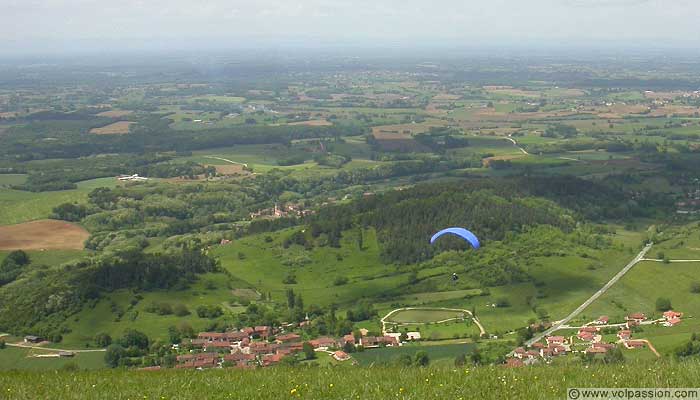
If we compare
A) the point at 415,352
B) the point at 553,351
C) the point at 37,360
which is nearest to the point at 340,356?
the point at 415,352

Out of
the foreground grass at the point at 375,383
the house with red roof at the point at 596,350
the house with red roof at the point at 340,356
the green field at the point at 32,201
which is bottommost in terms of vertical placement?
the green field at the point at 32,201

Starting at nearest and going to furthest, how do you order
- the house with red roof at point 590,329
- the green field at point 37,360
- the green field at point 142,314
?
the green field at point 37,360
the house with red roof at point 590,329
the green field at point 142,314

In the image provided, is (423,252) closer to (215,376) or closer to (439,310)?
(439,310)

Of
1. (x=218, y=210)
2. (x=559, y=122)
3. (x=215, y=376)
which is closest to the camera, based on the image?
(x=215, y=376)

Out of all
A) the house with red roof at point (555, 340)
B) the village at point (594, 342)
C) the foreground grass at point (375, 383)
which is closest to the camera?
the foreground grass at point (375, 383)

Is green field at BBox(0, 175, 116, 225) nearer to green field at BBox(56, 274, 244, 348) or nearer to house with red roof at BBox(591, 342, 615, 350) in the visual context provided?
green field at BBox(56, 274, 244, 348)

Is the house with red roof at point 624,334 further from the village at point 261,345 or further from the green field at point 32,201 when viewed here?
the green field at point 32,201

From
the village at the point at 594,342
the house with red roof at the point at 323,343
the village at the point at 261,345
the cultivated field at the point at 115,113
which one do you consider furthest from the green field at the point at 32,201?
the cultivated field at the point at 115,113

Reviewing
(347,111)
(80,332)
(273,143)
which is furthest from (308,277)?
(347,111)
